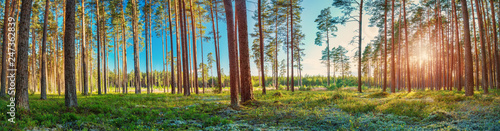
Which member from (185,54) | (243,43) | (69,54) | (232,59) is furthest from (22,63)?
(185,54)

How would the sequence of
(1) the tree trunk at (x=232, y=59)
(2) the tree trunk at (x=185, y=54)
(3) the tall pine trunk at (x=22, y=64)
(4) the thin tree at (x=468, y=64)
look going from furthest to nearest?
(2) the tree trunk at (x=185, y=54) < (4) the thin tree at (x=468, y=64) < (1) the tree trunk at (x=232, y=59) < (3) the tall pine trunk at (x=22, y=64)

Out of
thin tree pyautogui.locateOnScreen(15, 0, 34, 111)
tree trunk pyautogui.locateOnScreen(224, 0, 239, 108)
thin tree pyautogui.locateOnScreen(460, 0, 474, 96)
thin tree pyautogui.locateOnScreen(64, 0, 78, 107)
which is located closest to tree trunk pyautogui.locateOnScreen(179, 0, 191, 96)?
tree trunk pyautogui.locateOnScreen(224, 0, 239, 108)

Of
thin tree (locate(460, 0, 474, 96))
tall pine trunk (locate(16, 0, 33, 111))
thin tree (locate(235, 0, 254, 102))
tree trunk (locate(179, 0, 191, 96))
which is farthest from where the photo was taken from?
tree trunk (locate(179, 0, 191, 96))

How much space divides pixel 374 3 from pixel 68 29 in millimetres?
22162

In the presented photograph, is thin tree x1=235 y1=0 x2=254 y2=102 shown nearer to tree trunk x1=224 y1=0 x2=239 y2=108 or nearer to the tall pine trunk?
tree trunk x1=224 y1=0 x2=239 y2=108

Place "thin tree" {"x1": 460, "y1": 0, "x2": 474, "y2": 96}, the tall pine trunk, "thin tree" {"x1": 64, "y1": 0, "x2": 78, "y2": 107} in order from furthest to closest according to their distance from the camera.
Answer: "thin tree" {"x1": 460, "y1": 0, "x2": 474, "y2": 96} < "thin tree" {"x1": 64, "y1": 0, "x2": 78, "y2": 107} < the tall pine trunk

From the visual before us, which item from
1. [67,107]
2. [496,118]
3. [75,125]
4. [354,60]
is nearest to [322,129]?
[496,118]

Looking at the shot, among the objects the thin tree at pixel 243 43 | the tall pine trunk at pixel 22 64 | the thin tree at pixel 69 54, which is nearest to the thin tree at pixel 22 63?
the tall pine trunk at pixel 22 64

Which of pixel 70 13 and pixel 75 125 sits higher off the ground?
pixel 70 13

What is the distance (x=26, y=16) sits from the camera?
25.4 ft

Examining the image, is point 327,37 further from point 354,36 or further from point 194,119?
point 194,119

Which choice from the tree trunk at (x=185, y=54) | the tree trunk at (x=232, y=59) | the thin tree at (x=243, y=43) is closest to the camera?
the tree trunk at (x=232, y=59)

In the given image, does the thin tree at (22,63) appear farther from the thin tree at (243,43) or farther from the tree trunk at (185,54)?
the tree trunk at (185,54)

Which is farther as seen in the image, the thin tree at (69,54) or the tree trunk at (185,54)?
the tree trunk at (185,54)
